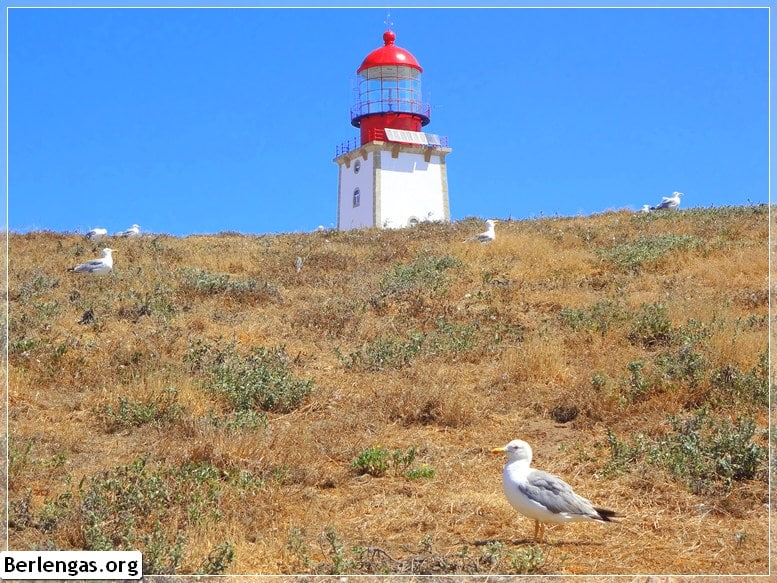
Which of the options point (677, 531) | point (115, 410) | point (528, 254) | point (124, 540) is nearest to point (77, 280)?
point (115, 410)

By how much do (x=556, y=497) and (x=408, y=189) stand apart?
36.2 meters

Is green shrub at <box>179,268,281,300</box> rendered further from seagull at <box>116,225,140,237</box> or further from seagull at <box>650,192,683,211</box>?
seagull at <box>650,192,683,211</box>

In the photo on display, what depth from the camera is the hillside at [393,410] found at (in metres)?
5.95

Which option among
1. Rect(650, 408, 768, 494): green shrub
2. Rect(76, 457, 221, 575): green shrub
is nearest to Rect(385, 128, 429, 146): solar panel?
Rect(650, 408, 768, 494): green shrub

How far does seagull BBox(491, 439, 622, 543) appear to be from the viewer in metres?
5.82

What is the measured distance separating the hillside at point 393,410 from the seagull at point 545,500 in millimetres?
222

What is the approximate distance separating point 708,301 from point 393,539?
8.07 m

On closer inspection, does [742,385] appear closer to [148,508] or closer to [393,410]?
[393,410]

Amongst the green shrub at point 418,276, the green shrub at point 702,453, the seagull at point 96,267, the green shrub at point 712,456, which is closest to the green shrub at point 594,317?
A: the green shrub at point 418,276

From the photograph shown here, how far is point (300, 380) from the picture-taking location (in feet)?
Result: 31.8

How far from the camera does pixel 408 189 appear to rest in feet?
136

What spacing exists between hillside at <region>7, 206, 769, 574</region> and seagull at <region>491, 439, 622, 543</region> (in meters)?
0.22

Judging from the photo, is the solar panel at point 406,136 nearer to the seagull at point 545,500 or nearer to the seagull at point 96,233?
the seagull at point 96,233

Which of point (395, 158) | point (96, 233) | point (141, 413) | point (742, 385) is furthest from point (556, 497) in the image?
point (395, 158)
